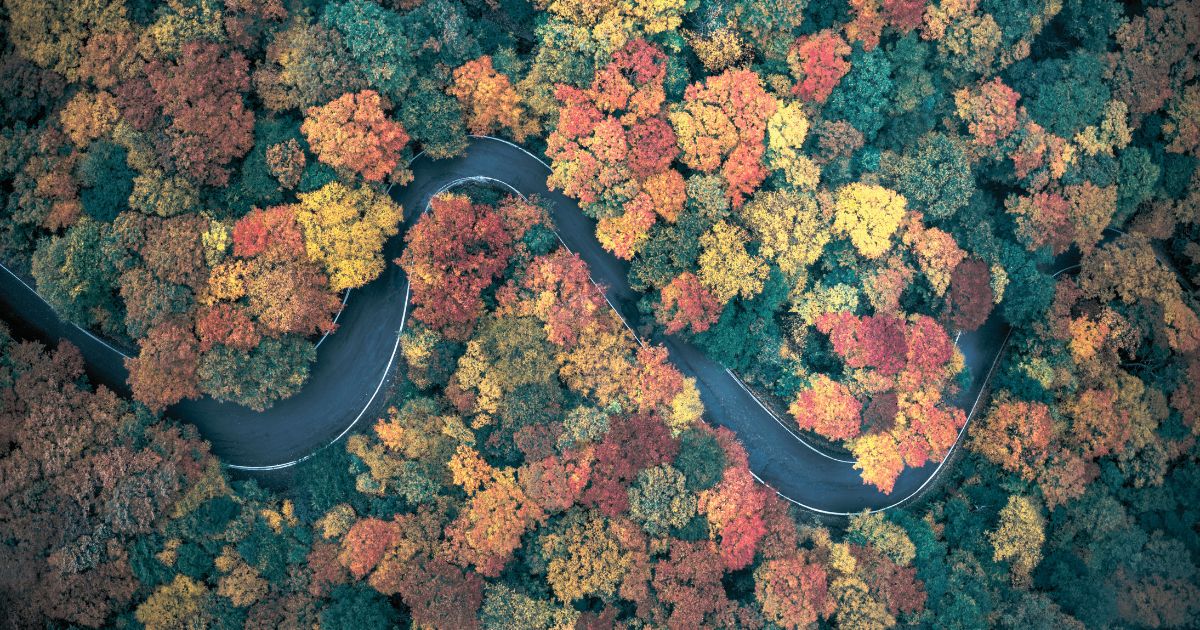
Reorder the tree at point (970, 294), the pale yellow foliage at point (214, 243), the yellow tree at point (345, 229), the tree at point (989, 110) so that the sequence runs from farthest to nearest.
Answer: the tree at point (970, 294) < the tree at point (989, 110) < the yellow tree at point (345, 229) < the pale yellow foliage at point (214, 243)

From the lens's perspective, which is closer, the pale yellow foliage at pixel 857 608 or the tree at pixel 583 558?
the tree at pixel 583 558

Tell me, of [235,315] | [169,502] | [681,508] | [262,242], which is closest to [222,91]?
[262,242]

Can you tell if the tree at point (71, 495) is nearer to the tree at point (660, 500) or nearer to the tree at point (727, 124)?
the tree at point (660, 500)

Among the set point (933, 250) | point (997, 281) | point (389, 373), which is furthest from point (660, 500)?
point (997, 281)

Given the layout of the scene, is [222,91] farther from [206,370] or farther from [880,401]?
[880,401]

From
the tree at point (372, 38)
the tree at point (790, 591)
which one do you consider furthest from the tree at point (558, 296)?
the tree at point (790, 591)

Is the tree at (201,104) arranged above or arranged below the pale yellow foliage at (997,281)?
above

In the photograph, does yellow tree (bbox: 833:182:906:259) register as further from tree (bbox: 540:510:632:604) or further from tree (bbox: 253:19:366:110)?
tree (bbox: 253:19:366:110)
